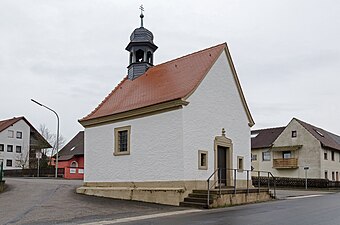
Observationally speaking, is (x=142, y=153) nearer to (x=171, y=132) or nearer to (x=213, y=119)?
(x=171, y=132)

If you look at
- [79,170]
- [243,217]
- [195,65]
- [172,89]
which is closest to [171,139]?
[172,89]

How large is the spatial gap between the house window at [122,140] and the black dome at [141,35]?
7751 mm

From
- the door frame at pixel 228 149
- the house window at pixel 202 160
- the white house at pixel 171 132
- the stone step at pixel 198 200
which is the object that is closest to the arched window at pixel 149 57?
the white house at pixel 171 132

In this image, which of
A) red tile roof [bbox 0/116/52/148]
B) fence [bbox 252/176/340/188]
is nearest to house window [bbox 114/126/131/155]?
fence [bbox 252/176/340/188]

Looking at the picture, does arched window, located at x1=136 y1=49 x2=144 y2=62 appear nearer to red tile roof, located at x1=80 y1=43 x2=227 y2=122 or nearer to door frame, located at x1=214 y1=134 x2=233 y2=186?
red tile roof, located at x1=80 y1=43 x2=227 y2=122

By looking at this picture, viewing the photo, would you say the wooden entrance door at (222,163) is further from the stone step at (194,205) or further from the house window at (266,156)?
the house window at (266,156)

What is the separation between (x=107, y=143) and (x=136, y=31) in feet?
29.3

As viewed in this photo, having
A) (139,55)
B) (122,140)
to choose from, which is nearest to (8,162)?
(139,55)

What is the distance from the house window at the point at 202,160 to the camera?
67.5 feet

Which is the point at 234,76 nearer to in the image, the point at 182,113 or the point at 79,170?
the point at 182,113

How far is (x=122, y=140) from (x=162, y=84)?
378 cm

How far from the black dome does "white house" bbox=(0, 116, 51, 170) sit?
143ft

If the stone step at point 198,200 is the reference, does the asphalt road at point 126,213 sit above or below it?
below

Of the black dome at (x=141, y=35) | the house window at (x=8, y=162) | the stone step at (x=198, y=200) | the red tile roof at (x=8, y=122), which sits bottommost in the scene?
the stone step at (x=198, y=200)
